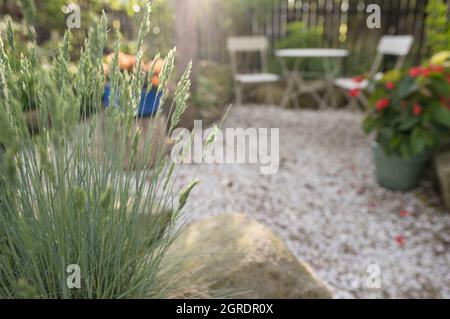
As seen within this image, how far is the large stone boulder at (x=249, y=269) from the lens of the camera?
1.39m

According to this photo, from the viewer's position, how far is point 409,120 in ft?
9.46

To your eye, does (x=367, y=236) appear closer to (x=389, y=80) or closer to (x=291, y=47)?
(x=389, y=80)

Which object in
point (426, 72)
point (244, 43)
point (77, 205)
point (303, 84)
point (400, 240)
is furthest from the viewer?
point (303, 84)

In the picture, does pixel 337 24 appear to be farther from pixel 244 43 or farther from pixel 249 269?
pixel 249 269

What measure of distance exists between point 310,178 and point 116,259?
2.77 m

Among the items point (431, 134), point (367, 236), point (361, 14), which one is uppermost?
point (361, 14)

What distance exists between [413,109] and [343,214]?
0.90 meters

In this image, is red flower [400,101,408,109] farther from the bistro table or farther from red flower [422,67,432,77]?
the bistro table

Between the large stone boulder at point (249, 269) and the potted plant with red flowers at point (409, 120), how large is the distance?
69.7 inches

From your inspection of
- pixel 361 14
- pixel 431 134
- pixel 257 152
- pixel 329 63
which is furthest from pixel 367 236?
pixel 361 14

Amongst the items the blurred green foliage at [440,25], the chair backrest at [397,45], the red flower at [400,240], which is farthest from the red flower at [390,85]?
the chair backrest at [397,45]

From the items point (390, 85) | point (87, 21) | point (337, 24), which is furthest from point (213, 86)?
point (390, 85)

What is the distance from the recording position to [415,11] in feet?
20.9

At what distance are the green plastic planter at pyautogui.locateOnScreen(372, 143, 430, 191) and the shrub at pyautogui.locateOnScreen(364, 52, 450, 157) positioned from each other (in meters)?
0.07
